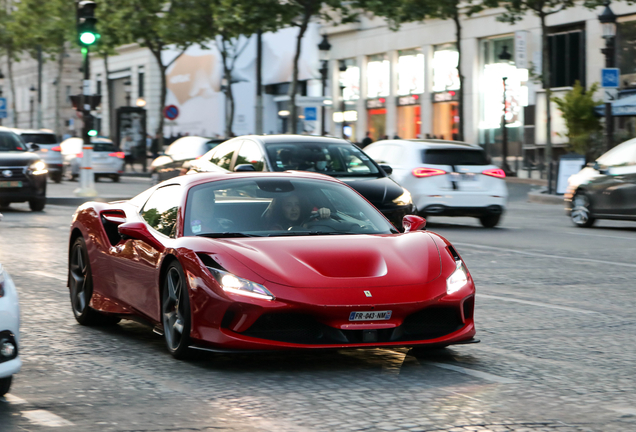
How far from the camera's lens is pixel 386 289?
6359 millimetres

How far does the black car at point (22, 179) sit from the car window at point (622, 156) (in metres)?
10.8

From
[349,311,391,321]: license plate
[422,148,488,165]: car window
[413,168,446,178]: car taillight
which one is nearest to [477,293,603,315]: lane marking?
[349,311,391,321]: license plate

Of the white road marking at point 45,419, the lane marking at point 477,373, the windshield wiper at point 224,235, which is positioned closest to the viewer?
the white road marking at point 45,419

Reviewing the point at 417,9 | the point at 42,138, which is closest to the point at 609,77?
the point at 417,9

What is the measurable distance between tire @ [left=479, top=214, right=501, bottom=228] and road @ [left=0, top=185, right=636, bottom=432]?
362 inches

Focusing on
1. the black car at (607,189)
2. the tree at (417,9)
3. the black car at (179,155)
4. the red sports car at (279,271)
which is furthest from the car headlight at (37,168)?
the tree at (417,9)

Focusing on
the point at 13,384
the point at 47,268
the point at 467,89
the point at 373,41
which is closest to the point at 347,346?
the point at 13,384

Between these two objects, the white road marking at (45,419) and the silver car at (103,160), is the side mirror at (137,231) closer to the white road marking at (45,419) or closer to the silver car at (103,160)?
the white road marking at (45,419)

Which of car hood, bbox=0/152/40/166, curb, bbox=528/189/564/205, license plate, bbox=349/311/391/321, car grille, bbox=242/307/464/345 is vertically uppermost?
car hood, bbox=0/152/40/166

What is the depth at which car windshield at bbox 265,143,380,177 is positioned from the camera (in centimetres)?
1548

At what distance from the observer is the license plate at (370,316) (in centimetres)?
628

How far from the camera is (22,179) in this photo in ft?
74.2

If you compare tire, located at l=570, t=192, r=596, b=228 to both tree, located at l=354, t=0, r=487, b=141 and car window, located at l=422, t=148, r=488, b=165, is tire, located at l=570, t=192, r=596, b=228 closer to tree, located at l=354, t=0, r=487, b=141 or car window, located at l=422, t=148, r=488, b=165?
car window, located at l=422, t=148, r=488, b=165

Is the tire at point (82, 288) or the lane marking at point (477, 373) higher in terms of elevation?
the tire at point (82, 288)
